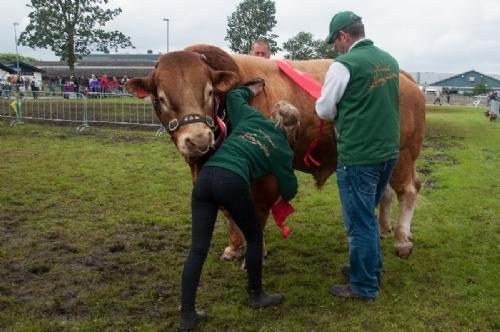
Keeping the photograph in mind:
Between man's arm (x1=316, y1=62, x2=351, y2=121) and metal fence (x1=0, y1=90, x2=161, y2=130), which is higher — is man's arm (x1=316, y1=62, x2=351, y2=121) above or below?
above

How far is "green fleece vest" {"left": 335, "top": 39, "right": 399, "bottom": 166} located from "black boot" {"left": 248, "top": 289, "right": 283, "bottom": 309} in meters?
1.22

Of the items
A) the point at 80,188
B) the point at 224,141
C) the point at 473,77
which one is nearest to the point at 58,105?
the point at 80,188

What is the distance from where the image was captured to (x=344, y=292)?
14.2 feet

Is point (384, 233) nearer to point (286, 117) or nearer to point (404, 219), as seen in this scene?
point (404, 219)

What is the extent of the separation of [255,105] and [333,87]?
0.78 m

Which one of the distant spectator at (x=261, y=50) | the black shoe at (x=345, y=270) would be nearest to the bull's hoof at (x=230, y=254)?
the black shoe at (x=345, y=270)

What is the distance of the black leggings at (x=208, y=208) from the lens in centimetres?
355

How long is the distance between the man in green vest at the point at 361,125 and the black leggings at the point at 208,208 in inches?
34.2

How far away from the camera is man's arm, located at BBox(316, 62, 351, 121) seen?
3.86 m

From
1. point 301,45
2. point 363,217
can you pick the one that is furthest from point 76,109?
point 301,45

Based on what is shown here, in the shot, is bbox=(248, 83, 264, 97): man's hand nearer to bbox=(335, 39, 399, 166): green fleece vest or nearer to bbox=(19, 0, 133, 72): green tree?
bbox=(335, 39, 399, 166): green fleece vest

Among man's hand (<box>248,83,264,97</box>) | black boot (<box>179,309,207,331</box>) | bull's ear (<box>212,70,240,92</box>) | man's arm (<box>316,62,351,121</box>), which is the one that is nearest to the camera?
black boot (<box>179,309,207,331</box>)

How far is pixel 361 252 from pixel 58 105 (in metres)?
18.1

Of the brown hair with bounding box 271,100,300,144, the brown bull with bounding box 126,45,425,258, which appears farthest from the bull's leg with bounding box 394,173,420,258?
the brown hair with bounding box 271,100,300,144
